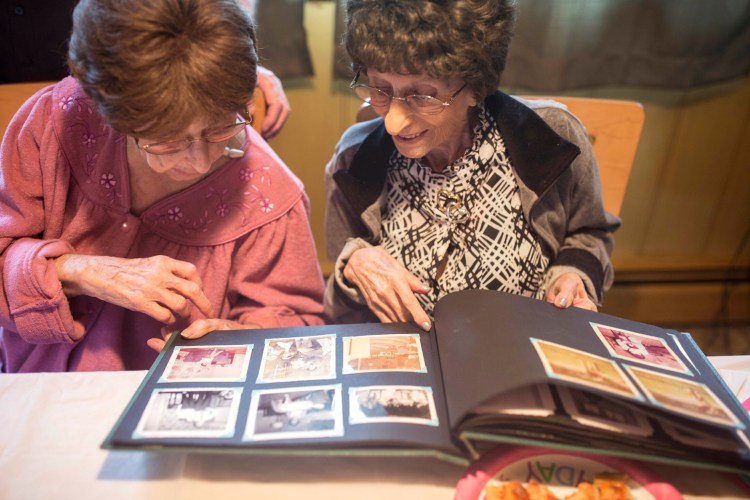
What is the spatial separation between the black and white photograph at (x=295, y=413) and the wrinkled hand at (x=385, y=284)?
25 cm

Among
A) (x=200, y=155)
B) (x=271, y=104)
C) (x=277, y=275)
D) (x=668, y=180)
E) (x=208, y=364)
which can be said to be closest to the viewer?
(x=208, y=364)

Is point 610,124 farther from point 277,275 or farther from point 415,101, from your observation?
point 277,275

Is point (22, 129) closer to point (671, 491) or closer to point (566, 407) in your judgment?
point (566, 407)

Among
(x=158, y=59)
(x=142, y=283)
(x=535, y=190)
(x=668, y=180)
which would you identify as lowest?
(x=668, y=180)

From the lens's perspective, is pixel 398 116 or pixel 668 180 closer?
pixel 398 116

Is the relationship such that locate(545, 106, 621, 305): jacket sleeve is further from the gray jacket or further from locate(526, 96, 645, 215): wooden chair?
locate(526, 96, 645, 215): wooden chair

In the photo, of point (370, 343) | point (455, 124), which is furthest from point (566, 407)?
point (455, 124)

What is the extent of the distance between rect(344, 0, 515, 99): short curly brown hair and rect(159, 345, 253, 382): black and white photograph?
0.54m

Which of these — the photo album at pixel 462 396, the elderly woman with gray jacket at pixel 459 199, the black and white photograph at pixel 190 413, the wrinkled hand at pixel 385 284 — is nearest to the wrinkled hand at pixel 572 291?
the elderly woman with gray jacket at pixel 459 199

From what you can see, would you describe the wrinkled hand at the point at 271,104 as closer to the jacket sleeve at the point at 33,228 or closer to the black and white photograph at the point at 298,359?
→ the jacket sleeve at the point at 33,228

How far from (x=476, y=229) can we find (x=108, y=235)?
754 millimetres

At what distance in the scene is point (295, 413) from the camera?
792 mm

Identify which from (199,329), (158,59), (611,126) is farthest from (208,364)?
(611,126)

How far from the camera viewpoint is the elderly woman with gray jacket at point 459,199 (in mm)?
1064
